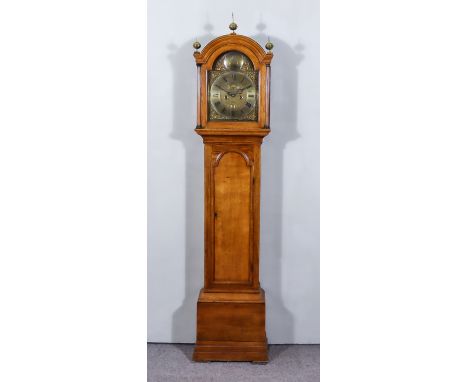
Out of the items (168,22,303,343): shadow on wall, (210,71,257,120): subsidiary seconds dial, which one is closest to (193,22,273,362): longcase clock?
(210,71,257,120): subsidiary seconds dial

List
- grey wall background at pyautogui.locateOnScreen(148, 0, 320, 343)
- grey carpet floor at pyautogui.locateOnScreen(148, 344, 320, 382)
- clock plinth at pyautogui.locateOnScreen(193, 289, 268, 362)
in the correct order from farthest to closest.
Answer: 1. grey wall background at pyautogui.locateOnScreen(148, 0, 320, 343)
2. clock plinth at pyautogui.locateOnScreen(193, 289, 268, 362)
3. grey carpet floor at pyautogui.locateOnScreen(148, 344, 320, 382)

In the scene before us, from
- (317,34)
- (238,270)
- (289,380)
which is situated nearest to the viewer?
(289,380)

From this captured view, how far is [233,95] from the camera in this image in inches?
93.1

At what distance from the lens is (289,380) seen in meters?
2.27

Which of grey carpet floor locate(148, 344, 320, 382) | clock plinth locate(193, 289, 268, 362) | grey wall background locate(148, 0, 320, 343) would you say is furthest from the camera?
grey wall background locate(148, 0, 320, 343)

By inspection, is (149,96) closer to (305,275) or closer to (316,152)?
A: (316,152)

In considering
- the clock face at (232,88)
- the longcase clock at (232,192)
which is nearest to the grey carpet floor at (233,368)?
the longcase clock at (232,192)

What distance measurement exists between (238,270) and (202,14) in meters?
1.56

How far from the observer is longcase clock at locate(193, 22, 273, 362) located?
7.68 ft

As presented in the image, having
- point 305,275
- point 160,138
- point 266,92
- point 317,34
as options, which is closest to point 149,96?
point 160,138

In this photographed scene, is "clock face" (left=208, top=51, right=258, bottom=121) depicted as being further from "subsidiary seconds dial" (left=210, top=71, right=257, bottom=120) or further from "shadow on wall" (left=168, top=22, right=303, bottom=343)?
"shadow on wall" (left=168, top=22, right=303, bottom=343)

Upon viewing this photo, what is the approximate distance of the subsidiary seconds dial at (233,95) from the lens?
2363 mm

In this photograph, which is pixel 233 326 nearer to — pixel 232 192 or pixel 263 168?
pixel 232 192

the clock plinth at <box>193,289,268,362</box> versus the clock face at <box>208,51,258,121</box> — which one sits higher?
the clock face at <box>208,51,258,121</box>
